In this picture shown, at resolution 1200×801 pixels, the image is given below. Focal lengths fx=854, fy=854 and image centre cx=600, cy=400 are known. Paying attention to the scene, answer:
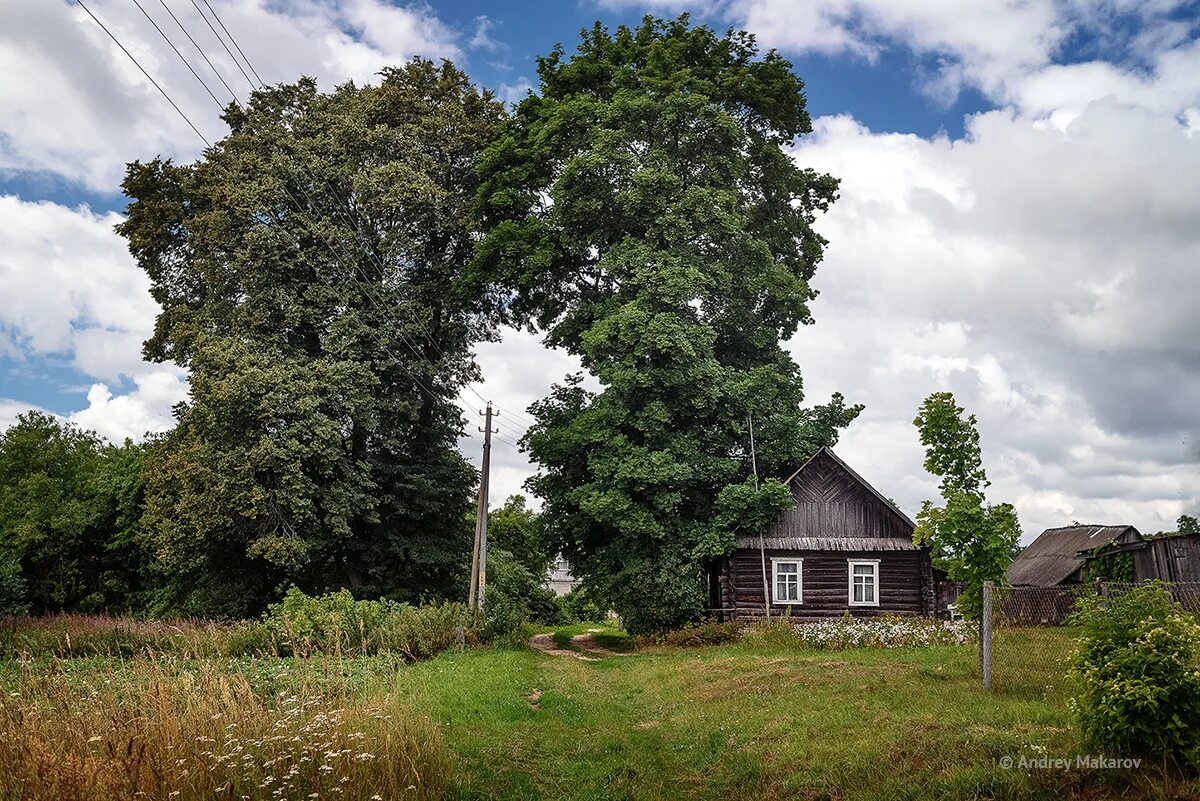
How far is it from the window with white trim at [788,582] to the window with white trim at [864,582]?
69.6 inches

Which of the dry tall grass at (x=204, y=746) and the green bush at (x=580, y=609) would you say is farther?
the green bush at (x=580, y=609)

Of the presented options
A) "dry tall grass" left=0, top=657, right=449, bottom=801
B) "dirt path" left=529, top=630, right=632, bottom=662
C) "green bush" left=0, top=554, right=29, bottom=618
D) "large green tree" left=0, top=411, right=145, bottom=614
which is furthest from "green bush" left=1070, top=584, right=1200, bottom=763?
"green bush" left=0, top=554, right=29, bottom=618

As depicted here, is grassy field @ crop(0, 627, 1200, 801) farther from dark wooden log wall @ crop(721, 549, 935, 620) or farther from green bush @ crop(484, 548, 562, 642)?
dark wooden log wall @ crop(721, 549, 935, 620)

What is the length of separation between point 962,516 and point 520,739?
8021 mm

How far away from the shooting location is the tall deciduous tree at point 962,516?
14188mm

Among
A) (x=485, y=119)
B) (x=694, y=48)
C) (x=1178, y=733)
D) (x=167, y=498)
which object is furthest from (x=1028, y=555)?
(x=167, y=498)

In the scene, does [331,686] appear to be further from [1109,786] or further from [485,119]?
[485,119]

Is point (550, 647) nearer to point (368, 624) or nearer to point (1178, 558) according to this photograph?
point (368, 624)

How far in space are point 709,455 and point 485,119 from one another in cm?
1752

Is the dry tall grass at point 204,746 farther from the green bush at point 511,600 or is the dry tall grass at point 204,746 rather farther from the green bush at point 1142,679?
the green bush at point 511,600

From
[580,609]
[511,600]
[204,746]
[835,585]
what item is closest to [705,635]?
[835,585]

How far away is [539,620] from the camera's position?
5138cm

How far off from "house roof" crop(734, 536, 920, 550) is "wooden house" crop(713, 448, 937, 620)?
0.03 meters

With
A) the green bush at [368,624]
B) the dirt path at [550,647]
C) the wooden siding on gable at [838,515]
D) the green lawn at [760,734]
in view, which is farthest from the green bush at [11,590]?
the wooden siding on gable at [838,515]
